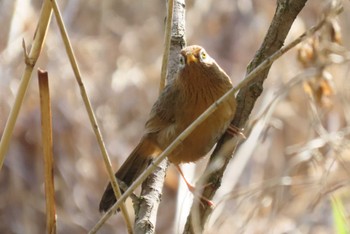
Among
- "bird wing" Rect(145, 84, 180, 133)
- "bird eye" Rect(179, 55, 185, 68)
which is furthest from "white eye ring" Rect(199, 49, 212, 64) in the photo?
"bird wing" Rect(145, 84, 180, 133)

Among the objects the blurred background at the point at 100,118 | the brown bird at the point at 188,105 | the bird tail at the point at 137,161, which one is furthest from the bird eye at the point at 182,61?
the blurred background at the point at 100,118

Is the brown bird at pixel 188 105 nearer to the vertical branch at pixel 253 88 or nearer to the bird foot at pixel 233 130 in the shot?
the bird foot at pixel 233 130

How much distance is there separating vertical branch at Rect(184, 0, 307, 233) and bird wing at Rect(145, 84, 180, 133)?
2.25 feet

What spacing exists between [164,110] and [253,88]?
93 cm

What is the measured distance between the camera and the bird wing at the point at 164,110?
341cm

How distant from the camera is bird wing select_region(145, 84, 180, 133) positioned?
3408 millimetres

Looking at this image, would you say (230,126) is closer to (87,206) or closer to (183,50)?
(183,50)

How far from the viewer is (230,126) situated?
3.00 metres

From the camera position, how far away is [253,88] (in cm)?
264

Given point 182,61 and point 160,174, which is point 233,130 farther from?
point 182,61

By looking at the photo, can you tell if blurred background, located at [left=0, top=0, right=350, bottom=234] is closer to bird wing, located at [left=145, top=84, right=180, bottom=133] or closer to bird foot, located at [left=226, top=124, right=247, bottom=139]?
bird wing, located at [left=145, top=84, right=180, bottom=133]

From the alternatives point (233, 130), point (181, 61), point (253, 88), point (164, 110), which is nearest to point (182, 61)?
point (181, 61)

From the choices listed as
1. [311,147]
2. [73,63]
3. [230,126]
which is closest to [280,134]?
[311,147]

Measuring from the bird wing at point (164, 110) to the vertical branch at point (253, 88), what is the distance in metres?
0.69
